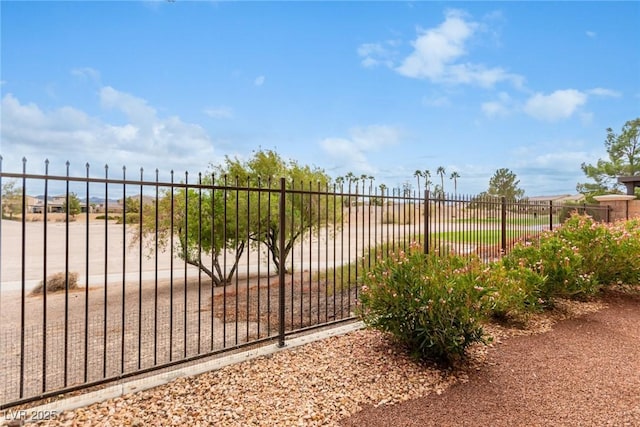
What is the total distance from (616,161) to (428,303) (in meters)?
23.4

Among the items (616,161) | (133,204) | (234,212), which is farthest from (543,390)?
(616,161)

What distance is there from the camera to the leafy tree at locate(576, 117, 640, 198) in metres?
19.5

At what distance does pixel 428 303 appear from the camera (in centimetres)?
310

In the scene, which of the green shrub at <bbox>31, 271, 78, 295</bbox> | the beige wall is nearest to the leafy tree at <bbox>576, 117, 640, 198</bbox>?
the beige wall

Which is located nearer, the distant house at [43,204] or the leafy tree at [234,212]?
the distant house at [43,204]

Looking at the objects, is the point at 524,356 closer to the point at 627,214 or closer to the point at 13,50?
the point at 13,50

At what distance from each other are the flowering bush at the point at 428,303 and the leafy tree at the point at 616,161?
21.1 metres

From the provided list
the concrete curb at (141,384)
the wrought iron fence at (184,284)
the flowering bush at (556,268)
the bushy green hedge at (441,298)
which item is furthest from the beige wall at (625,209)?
the concrete curb at (141,384)

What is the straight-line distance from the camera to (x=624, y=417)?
2449 mm

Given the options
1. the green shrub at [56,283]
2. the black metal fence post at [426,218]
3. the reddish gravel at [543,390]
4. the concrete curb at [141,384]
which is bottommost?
the green shrub at [56,283]

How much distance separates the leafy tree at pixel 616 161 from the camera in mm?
19484

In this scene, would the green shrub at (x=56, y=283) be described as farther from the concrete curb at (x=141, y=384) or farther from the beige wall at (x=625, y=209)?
the beige wall at (x=625, y=209)

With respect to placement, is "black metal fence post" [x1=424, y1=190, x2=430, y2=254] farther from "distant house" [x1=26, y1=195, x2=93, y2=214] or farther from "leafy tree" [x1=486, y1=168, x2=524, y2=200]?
"leafy tree" [x1=486, y1=168, x2=524, y2=200]

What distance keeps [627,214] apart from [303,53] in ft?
32.5
